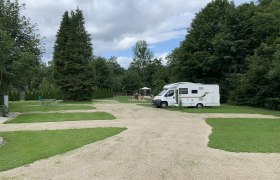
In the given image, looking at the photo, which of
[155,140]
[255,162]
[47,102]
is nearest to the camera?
[255,162]

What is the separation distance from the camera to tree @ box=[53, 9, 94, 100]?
4944 cm

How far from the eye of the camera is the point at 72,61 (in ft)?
163

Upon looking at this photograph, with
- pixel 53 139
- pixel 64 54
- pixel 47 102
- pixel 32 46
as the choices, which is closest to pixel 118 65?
pixel 64 54

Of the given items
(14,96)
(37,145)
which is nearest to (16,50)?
(37,145)

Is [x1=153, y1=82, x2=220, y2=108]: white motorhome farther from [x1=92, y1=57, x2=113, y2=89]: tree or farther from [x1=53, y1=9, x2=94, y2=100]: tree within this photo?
[x1=92, y1=57, x2=113, y2=89]: tree

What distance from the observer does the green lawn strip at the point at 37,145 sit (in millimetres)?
8164

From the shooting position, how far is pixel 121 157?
27.6 ft

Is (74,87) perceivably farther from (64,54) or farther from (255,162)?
(255,162)

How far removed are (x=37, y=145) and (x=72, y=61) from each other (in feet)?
132

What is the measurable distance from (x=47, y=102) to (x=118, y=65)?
7457 cm

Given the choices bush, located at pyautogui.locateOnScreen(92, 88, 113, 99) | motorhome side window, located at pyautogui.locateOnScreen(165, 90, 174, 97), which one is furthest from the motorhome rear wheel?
bush, located at pyautogui.locateOnScreen(92, 88, 113, 99)

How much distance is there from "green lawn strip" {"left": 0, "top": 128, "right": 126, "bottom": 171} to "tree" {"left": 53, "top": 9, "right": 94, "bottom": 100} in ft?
120

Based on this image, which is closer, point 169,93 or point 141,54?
point 169,93

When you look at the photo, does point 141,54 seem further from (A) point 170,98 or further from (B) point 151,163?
(B) point 151,163
